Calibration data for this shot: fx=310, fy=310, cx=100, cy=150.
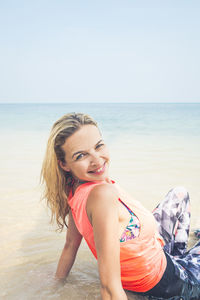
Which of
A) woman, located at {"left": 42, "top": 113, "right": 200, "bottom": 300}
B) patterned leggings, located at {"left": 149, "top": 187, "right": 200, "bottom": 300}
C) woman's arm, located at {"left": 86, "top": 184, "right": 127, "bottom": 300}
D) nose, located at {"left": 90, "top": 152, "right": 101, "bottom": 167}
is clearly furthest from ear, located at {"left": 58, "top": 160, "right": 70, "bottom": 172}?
patterned leggings, located at {"left": 149, "top": 187, "right": 200, "bottom": 300}

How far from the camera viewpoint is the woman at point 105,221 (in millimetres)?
1418

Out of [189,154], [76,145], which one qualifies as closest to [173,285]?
[76,145]

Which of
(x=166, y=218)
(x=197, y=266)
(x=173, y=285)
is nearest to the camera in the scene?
(x=173, y=285)

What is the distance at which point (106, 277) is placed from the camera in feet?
4.65

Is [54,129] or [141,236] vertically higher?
[54,129]

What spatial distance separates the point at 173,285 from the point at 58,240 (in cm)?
138

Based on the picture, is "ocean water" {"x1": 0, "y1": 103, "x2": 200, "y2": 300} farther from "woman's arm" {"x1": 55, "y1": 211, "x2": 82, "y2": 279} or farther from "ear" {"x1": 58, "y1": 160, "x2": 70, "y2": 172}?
"ear" {"x1": 58, "y1": 160, "x2": 70, "y2": 172}

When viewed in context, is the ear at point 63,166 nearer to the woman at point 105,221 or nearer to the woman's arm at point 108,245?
the woman at point 105,221

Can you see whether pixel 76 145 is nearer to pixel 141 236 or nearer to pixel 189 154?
pixel 141 236

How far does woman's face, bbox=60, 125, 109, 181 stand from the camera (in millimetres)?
1727

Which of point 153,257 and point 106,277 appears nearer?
point 106,277

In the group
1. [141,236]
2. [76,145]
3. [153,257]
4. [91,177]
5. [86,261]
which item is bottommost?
[86,261]

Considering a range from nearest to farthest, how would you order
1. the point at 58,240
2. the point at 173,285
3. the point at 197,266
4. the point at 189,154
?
the point at 173,285, the point at 197,266, the point at 58,240, the point at 189,154

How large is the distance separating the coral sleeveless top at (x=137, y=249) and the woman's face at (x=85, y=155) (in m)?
0.06
